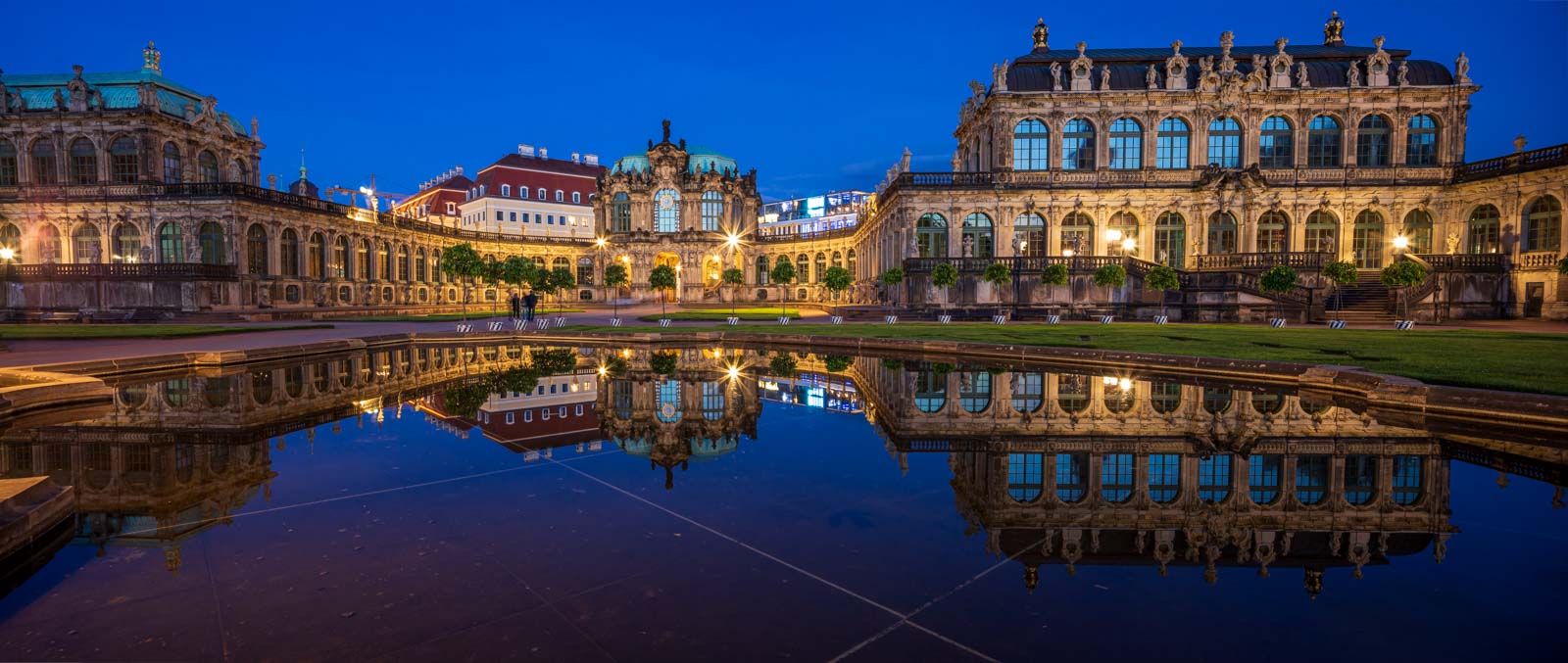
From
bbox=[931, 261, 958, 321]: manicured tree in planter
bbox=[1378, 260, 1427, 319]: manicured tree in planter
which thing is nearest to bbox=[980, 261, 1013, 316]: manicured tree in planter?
bbox=[931, 261, 958, 321]: manicured tree in planter

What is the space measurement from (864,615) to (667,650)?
4.21ft

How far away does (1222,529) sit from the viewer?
588cm

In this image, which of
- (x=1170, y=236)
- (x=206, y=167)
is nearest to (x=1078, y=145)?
(x=1170, y=236)

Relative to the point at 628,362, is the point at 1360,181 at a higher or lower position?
higher

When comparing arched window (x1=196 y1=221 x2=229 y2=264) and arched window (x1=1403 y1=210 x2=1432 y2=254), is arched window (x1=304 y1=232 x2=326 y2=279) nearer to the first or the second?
arched window (x1=196 y1=221 x2=229 y2=264)

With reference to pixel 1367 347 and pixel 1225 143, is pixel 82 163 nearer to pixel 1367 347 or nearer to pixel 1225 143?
pixel 1367 347

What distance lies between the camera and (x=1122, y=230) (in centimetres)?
4856

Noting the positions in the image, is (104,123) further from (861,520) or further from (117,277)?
(861,520)

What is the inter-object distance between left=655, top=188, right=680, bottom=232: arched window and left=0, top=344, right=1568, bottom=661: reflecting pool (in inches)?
2692

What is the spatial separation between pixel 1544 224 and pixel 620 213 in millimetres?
→ 74799

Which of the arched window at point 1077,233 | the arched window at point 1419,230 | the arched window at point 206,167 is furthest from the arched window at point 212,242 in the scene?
the arched window at point 1419,230

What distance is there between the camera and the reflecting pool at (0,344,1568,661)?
4.13m

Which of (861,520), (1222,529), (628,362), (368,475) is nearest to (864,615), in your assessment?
(861,520)

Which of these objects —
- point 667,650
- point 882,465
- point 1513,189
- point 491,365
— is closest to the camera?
point 667,650
